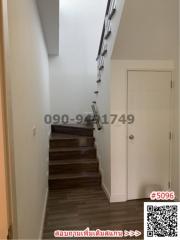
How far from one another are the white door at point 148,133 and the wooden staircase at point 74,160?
0.89 metres

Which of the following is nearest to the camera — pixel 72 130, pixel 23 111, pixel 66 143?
pixel 23 111

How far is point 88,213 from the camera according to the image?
2.79 meters

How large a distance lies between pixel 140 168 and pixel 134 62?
1563mm

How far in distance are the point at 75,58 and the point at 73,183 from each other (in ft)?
10.0

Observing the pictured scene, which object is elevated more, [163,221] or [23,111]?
[23,111]

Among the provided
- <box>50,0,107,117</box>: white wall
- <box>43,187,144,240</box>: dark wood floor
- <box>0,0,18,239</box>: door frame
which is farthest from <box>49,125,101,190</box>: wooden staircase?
<box>0,0,18,239</box>: door frame

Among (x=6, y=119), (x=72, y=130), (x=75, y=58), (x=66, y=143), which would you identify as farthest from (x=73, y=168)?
(x=6, y=119)

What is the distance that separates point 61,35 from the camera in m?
5.15

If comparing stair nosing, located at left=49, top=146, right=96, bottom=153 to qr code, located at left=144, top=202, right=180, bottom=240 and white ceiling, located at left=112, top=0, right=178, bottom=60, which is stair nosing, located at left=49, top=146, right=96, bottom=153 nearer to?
white ceiling, located at left=112, top=0, right=178, bottom=60

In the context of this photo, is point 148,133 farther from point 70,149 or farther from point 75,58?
point 75,58

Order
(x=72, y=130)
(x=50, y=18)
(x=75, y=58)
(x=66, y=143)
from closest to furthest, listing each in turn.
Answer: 1. (x=50, y=18)
2. (x=66, y=143)
3. (x=72, y=130)
4. (x=75, y=58)

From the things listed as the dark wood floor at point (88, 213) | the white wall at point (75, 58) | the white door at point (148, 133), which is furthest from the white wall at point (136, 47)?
the white wall at point (75, 58)

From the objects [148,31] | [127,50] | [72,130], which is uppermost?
[148,31]

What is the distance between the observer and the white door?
3.04 meters
